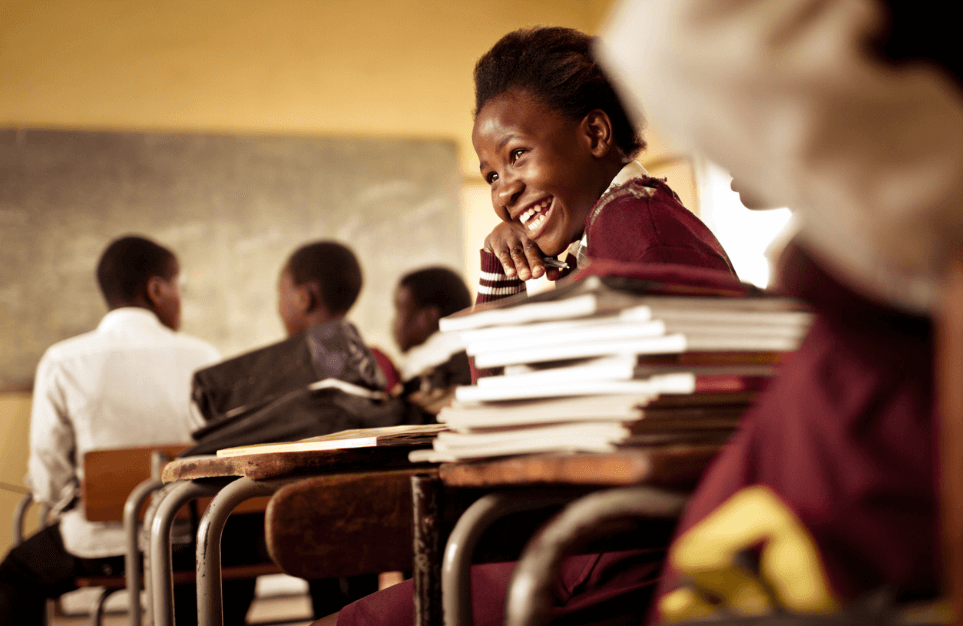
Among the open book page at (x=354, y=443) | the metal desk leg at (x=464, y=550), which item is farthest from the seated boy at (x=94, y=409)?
the metal desk leg at (x=464, y=550)

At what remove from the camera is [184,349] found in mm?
3123

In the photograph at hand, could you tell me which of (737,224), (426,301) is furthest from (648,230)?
(737,224)

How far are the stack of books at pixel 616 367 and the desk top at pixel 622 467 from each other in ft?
0.12

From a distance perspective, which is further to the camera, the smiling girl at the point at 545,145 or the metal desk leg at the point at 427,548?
the smiling girl at the point at 545,145

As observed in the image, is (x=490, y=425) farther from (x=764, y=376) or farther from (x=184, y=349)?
(x=184, y=349)

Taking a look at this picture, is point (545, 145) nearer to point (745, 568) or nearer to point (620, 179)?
point (620, 179)

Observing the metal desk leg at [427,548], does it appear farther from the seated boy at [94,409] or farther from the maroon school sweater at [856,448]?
the seated boy at [94,409]

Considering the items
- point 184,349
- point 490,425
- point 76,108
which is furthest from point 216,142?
point 490,425

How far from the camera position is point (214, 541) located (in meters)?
1.19

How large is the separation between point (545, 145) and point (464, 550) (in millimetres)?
881

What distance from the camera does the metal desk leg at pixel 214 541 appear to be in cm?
116

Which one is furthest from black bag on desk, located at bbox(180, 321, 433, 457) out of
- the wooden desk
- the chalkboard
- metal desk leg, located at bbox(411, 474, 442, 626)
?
the chalkboard

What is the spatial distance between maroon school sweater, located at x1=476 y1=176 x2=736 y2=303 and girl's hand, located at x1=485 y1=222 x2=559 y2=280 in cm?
27

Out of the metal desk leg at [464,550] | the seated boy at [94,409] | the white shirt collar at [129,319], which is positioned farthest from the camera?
the white shirt collar at [129,319]
